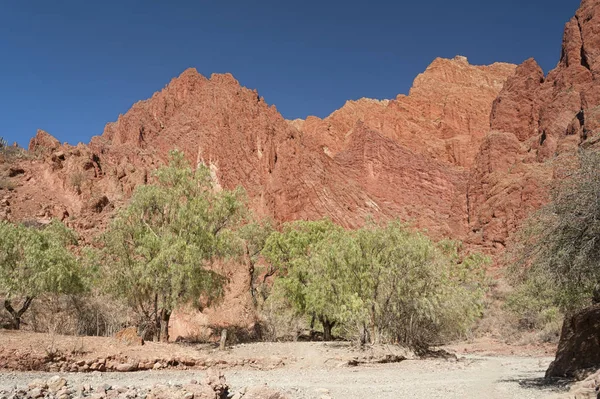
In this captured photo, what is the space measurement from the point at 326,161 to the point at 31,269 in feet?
233

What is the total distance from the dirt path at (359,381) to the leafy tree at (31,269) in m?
9.26

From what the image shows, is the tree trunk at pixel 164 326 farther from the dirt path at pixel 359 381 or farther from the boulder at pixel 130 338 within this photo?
the dirt path at pixel 359 381

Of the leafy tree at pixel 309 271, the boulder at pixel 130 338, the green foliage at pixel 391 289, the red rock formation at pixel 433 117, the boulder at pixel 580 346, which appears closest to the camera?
the boulder at pixel 580 346

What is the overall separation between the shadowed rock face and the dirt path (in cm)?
4525

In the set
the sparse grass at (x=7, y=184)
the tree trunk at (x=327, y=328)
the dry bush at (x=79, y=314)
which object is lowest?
the tree trunk at (x=327, y=328)

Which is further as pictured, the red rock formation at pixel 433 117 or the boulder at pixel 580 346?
the red rock formation at pixel 433 117

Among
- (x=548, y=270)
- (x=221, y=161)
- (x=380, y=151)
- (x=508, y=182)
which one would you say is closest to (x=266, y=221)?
(x=548, y=270)

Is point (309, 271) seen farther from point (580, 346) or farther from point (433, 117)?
point (433, 117)

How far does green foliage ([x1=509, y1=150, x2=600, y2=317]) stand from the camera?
10.9m

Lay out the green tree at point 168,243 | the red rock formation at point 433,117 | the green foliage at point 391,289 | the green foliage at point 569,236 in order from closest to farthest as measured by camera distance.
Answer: the green foliage at point 569,236, the green tree at point 168,243, the green foliage at point 391,289, the red rock formation at point 433,117

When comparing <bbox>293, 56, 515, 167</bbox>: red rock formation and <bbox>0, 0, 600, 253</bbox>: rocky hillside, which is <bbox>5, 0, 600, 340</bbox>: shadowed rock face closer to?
<bbox>0, 0, 600, 253</bbox>: rocky hillside

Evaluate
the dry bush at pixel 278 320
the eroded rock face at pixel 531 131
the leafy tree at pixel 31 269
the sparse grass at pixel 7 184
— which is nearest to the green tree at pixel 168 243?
the leafy tree at pixel 31 269

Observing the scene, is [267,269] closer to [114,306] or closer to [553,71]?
[114,306]

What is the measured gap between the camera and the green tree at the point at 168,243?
1900 centimetres
